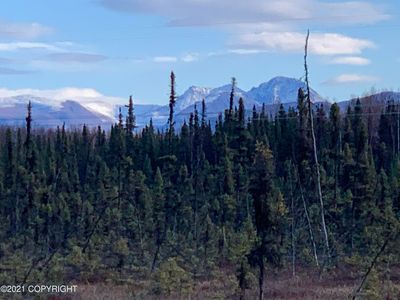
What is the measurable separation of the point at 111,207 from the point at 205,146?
86.4 ft

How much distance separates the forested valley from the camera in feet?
73.4

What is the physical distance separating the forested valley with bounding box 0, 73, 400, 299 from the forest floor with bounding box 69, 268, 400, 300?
0.48ft

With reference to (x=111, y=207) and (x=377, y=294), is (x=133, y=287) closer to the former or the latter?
(x=377, y=294)

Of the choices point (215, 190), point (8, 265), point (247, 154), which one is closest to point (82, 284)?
point (8, 265)

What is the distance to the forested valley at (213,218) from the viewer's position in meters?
22.4

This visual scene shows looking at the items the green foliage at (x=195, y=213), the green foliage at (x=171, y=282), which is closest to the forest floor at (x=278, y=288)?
the green foliage at (x=171, y=282)

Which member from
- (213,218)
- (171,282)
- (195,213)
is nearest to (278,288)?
(171,282)

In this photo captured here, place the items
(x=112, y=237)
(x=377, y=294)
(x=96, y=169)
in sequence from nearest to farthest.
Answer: (x=377, y=294) → (x=112, y=237) → (x=96, y=169)

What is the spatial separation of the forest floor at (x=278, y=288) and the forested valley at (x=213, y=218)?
146mm

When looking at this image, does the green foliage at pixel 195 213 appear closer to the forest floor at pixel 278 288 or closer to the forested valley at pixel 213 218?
the forested valley at pixel 213 218

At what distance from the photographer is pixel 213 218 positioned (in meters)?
44.9

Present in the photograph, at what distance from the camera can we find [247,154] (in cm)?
4984

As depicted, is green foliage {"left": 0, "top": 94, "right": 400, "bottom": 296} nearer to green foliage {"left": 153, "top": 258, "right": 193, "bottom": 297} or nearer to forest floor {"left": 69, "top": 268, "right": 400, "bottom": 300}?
green foliage {"left": 153, "top": 258, "right": 193, "bottom": 297}

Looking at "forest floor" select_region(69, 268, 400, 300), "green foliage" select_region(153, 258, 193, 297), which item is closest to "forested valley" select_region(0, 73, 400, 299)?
"green foliage" select_region(153, 258, 193, 297)
